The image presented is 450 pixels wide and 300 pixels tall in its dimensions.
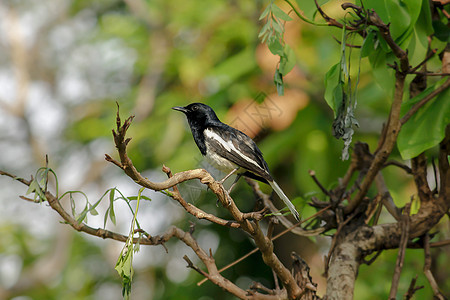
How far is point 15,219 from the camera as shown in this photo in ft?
28.1

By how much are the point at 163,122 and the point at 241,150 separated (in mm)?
2617

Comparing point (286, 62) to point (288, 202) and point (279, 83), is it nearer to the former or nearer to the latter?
point (279, 83)

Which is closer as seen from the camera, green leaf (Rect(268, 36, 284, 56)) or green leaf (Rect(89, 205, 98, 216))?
green leaf (Rect(89, 205, 98, 216))

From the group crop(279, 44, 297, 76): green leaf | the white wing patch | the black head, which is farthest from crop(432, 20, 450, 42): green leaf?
the black head

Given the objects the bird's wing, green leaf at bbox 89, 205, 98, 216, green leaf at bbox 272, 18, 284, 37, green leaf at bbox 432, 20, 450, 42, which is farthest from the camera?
the bird's wing

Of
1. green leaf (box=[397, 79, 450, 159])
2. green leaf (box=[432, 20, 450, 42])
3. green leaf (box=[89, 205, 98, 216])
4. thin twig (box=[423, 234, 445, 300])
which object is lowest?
thin twig (box=[423, 234, 445, 300])

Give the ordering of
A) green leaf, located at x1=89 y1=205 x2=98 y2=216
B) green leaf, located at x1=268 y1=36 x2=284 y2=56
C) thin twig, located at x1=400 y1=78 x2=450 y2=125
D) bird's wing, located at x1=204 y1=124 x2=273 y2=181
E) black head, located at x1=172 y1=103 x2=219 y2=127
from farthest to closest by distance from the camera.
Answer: black head, located at x1=172 y1=103 x2=219 y2=127 < bird's wing, located at x1=204 y1=124 x2=273 y2=181 < thin twig, located at x1=400 y1=78 x2=450 y2=125 < green leaf, located at x1=268 y1=36 x2=284 y2=56 < green leaf, located at x1=89 y1=205 x2=98 y2=216

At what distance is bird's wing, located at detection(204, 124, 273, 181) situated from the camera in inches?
107

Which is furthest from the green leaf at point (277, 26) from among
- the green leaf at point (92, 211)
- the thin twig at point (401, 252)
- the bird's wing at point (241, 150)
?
the thin twig at point (401, 252)

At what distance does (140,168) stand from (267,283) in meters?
1.70

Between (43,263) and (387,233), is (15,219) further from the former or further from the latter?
(387,233)

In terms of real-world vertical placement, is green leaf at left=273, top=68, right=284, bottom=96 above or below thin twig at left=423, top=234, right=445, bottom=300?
above

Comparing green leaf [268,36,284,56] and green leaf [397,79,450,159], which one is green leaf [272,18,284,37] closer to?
green leaf [268,36,284,56]

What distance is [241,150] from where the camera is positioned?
9.20 feet
